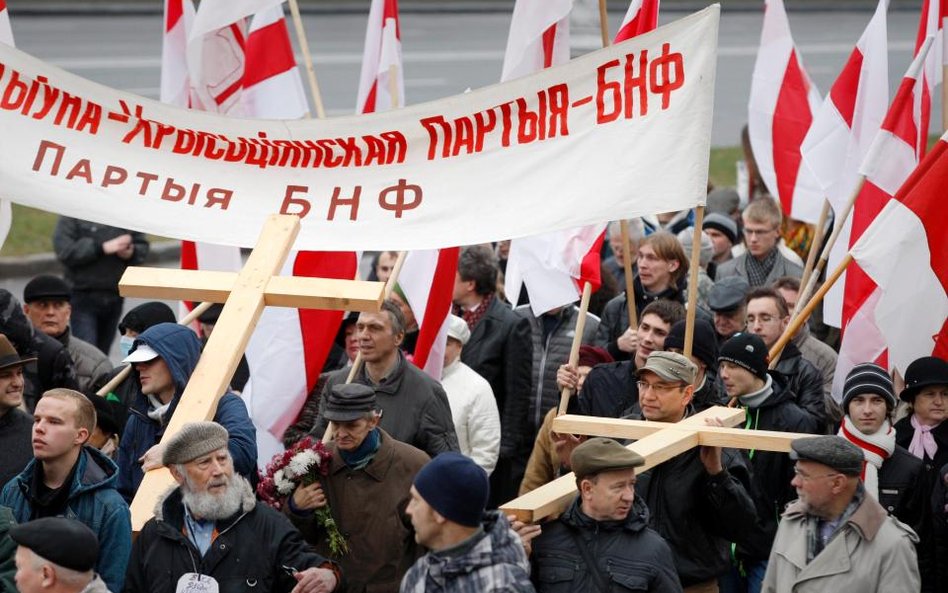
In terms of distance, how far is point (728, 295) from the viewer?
8297 mm

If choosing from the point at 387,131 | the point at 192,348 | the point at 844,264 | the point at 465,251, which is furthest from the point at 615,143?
the point at 465,251

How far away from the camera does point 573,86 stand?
637 cm

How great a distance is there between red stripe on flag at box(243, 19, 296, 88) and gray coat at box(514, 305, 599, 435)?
79.2 inches

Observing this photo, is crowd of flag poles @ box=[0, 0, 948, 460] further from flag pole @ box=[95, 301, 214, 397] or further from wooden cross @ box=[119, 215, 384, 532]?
wooden cross @ box=[119, 215, 384, 532]

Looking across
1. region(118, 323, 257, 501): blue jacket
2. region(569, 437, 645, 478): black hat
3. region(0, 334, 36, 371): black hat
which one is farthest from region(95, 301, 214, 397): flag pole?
region(569, 437, 645, 478): black hat

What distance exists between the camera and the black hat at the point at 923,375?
270 inches

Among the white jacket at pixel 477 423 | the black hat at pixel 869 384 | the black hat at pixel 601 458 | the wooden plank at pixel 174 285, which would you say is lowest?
the white jacket at pixel 477 423

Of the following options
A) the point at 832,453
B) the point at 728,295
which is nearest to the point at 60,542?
the point at 832,453

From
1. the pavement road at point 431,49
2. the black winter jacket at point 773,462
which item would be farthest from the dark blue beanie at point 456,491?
Answer: the pavement road at point 431,49

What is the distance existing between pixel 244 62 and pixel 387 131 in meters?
2.89

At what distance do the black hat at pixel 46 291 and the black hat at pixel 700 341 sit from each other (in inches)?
138

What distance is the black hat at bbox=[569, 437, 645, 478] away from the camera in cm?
541

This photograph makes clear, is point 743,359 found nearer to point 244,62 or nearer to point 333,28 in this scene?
point 244,62

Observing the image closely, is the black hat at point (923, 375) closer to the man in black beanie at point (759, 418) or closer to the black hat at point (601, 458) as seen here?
the man in black beanie at point (759, 418)
